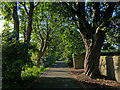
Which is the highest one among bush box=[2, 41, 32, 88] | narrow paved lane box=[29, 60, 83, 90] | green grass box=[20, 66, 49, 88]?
bush box=[2, 41, 32, 88]

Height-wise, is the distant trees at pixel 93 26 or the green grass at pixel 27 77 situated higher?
the distant trees at pixel 93 26

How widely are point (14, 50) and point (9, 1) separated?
3949 millimetres

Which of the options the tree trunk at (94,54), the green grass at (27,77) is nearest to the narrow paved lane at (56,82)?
the green grass at (27,77)

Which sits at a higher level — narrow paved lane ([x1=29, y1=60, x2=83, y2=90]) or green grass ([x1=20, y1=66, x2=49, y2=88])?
green grass ([x1=20, y1=66, x2=49, y2=88])

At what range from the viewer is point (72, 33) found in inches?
555

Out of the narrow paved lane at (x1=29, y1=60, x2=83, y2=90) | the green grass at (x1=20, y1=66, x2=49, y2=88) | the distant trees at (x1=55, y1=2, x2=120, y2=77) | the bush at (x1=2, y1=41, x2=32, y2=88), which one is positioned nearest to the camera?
the bush at (x1=2, y1=41, x2=32, y2=88)

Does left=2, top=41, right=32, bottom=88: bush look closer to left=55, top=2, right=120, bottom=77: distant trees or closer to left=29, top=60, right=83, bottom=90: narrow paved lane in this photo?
left=29, top=60, right=83, bottom=90: narrow paved lane

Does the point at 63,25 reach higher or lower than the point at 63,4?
lower

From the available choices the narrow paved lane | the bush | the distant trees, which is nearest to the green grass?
the narrow paved lane

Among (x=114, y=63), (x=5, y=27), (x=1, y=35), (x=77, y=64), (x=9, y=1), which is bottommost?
(x=77, y=64)

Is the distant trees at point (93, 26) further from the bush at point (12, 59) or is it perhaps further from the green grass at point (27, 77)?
the bush at point (12, 59)

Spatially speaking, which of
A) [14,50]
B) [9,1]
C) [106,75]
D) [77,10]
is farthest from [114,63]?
[9,1]

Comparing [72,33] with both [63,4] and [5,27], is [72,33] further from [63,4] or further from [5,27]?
[5,27]

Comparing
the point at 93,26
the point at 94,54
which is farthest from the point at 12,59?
the point at 93,26
